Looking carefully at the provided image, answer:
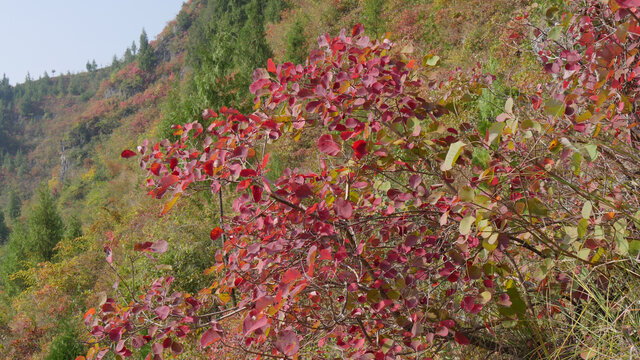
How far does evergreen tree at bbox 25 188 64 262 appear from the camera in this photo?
15875mm

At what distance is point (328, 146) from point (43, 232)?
63.2 feet

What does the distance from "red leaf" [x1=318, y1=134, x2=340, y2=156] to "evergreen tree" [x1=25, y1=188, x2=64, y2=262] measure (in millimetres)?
18815

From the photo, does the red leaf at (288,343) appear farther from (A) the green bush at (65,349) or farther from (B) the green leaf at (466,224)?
(A) the green bush at (65,349)

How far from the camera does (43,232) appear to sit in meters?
16.0

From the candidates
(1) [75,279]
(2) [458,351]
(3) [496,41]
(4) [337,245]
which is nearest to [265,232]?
(4) [337,245]

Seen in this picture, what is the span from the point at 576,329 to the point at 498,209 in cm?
81

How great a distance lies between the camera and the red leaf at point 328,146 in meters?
1.07

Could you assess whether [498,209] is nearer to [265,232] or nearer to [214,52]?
[265,232]

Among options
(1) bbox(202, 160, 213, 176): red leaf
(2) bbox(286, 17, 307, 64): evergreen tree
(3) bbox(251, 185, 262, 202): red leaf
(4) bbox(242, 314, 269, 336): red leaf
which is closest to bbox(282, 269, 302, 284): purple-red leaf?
(4) bbox(242, 314, 269, 336): red leaf

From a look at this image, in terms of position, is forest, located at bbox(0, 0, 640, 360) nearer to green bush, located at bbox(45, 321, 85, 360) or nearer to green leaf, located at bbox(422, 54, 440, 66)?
green leaf, located at bbox(422, 54, 440, 66)

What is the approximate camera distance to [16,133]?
219 ft

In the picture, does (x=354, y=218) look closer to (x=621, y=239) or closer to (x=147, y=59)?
(x=621, y=239)

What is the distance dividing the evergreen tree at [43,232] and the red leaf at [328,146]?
61.7 feet

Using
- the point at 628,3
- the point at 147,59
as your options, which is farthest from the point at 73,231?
the point at 147,59
